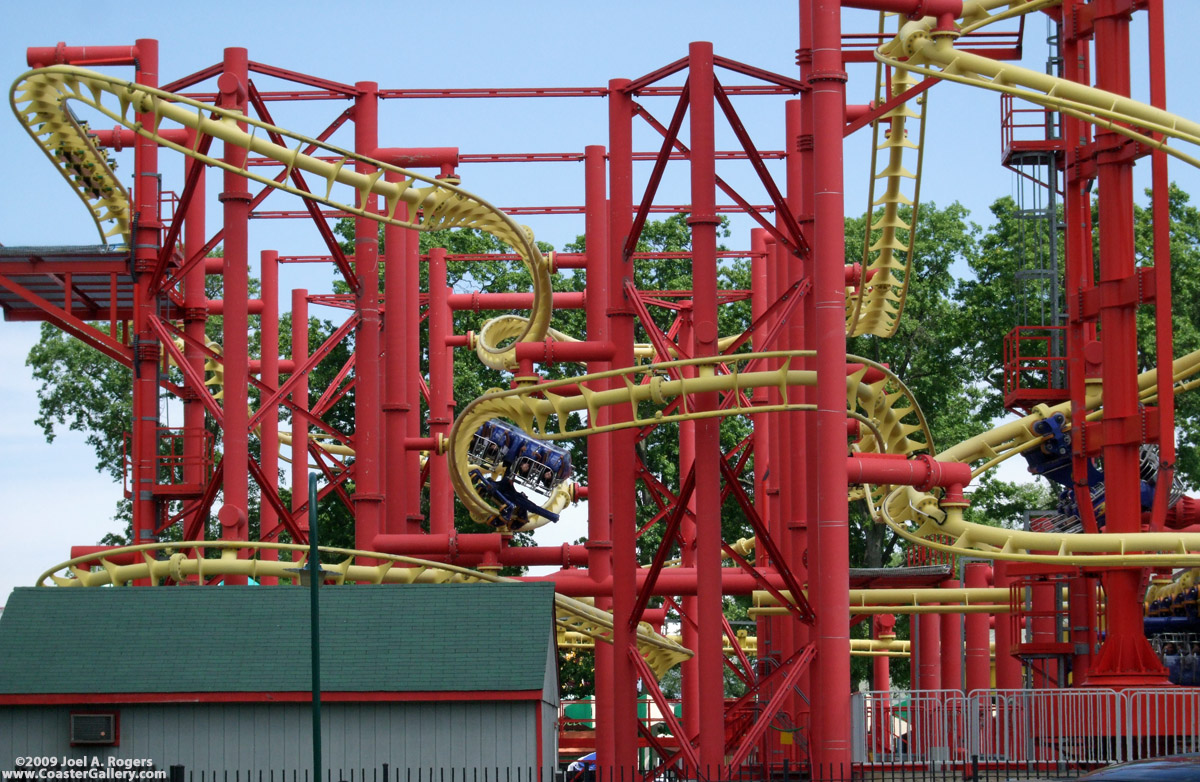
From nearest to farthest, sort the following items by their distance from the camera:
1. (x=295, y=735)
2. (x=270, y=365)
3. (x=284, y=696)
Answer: (x=284, y=696), (x=295, y=735), (x=270, y=365)

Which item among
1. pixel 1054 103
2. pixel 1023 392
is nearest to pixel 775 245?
pixel 1023 392

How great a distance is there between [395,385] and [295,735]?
11.4m

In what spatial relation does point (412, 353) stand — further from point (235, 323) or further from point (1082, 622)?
point (1082, 622)

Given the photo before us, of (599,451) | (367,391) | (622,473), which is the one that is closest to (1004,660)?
(599,451)

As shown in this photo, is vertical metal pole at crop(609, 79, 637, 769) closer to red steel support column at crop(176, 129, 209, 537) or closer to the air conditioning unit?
the air conditioning unit

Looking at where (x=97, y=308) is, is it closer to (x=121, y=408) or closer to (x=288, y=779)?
(x=288, y=779)

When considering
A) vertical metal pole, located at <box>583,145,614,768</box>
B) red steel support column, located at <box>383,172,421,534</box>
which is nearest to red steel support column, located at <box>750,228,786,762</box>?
vertical metal pole, located at <box>583,145,614,768</box>

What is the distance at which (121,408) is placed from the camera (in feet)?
191

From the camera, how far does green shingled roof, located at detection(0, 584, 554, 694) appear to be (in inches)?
834

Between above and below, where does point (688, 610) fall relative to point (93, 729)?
below

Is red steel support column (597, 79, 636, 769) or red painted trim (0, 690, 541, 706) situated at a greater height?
red steel support column (597, 79, 636, 769)

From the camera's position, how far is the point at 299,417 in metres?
42.1

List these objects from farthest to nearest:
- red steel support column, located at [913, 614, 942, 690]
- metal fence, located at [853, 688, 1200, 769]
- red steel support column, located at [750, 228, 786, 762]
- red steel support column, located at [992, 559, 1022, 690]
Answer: red steel support column, located at [913, 614, 942, 690]
red steel support column, located at [750, 228, 786, 762]
red steel support column, located at [992, 559, 1022, 690]
metal fence, located at [853, 688, 1200, 769]

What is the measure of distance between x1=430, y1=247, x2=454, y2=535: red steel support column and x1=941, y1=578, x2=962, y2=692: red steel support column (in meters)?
9.96
